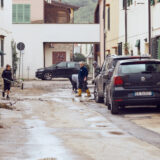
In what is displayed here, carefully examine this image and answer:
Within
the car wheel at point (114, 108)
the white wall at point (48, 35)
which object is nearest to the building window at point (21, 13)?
the white wall at point (48, 35)

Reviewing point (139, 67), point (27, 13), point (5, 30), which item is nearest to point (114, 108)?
point (139, 67)

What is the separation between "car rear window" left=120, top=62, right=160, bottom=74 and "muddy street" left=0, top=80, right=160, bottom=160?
1.15 m

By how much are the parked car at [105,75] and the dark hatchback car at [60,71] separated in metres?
24.8

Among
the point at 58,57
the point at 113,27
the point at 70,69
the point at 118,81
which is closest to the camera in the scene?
the point at 118,81

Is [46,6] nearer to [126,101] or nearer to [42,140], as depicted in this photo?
[126,101]

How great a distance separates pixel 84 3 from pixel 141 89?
5613 inches

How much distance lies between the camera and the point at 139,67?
55.1 feet

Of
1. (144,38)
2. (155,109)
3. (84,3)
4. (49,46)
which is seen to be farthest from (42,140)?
(84,3)

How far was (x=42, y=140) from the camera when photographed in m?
11.2

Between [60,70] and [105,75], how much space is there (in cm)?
2814

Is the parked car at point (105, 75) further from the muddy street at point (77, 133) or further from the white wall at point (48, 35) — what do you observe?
the white wall at point (48, 35)

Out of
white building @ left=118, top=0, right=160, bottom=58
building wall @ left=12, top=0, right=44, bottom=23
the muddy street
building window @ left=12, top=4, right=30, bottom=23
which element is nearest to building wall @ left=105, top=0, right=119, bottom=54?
white building @ left=118, top=0, right=160, bottom=58

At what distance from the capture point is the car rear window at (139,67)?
659 inches

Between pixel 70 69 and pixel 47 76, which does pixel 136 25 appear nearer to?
pixel 70 69
